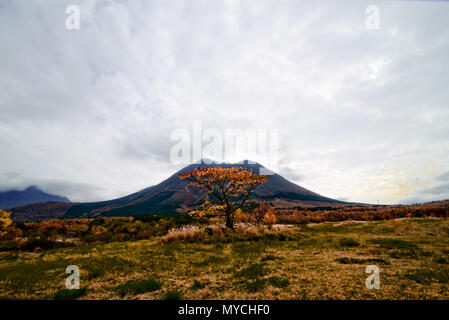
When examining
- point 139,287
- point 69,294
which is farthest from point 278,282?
point 69,294

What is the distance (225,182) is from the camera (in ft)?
74.9

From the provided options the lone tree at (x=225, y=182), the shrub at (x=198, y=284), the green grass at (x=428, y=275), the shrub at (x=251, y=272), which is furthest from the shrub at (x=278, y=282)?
the lone tree at (x=225, y=182)

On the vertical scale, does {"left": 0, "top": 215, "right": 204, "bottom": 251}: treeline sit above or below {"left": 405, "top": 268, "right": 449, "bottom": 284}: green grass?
below

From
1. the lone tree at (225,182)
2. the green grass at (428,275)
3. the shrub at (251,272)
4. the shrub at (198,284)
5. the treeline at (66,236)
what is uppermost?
the lone tree at (225,182)

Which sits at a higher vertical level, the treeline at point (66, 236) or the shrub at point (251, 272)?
the shrub at point (251, 272)

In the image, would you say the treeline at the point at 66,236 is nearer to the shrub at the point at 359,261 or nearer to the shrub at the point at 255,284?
the shrub at the point at 255,284

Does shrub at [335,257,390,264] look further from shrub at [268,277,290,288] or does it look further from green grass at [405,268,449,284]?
shrub at [268,277,290,288]

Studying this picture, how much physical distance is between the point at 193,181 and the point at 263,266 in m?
14.6

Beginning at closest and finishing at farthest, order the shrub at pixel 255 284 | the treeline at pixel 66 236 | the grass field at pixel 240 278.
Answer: the grass field at pixel 240 278 → the shrub at pixel 255 284 → the treeline at pixel 66 236

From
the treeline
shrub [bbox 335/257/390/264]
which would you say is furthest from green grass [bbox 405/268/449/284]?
the treeline

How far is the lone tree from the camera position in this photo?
20953 millimetres

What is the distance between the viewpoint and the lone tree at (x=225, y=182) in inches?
825
